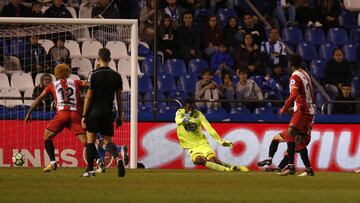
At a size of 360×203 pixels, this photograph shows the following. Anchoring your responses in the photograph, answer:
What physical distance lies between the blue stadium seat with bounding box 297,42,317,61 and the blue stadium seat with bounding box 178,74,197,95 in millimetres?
3239

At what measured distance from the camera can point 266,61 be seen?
2697 cm

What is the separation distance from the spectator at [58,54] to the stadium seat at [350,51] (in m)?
7.51

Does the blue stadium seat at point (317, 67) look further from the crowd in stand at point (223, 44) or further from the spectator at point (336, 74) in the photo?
the spectator at point (336, 74)

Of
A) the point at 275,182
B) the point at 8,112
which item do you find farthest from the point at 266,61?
the point at 275,182

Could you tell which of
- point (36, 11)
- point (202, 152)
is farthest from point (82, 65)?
point (202, 152)

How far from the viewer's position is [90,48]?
79.5 ft

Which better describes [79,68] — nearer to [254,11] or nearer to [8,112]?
[8,112]

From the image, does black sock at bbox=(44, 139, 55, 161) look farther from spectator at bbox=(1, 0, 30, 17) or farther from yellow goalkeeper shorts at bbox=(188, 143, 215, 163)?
spectator at bbox=(1, 0, 30, 17)

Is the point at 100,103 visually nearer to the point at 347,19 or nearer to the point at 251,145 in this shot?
the point at 251,145

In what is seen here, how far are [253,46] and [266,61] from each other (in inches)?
18.4

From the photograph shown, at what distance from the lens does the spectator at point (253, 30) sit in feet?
90.8

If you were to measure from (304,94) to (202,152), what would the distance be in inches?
158

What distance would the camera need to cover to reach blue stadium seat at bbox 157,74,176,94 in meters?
26.1

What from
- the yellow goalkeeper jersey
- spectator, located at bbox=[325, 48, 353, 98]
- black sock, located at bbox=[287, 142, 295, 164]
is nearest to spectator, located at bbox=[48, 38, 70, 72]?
the yellow goalkeeper jersey
